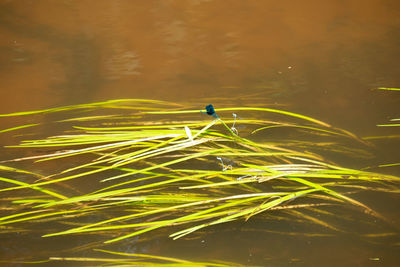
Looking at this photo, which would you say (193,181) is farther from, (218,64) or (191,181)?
(218,64)

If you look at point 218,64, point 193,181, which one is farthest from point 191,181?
point 218,64

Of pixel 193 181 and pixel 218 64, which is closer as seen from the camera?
pixel 193 181

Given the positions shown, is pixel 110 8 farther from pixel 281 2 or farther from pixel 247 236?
pixel 247 236

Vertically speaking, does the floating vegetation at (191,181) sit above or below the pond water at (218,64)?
below

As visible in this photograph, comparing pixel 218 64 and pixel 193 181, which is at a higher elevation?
pixel 218 64
